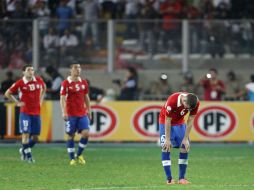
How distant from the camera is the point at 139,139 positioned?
2845cm

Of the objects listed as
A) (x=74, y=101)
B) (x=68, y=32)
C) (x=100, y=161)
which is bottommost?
(x=100, y=161)

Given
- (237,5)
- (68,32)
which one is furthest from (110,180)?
(237,5)

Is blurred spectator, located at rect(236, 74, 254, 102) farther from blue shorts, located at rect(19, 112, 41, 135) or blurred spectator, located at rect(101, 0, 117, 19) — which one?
blue shorts, located at rect(19, 112, 41, 135)

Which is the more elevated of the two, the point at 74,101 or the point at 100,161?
the point at 74,101

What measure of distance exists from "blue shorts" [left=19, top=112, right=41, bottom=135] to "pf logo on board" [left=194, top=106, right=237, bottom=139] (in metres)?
7.25

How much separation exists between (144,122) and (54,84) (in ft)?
9.73

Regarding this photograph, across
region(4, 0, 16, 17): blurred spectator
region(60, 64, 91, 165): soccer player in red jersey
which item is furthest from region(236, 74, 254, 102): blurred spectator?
region(60, 64, 91, 165): soccer player in red jersey

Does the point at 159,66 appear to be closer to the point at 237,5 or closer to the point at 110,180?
the point at 237,5

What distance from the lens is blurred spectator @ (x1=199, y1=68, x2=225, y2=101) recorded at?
1145 inches

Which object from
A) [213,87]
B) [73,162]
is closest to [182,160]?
[73,162]

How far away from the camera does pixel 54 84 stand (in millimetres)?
29344

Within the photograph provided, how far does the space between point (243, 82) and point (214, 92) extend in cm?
191

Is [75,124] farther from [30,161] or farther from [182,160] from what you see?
[182,160]

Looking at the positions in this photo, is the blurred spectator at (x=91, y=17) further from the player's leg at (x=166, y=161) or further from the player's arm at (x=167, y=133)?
the player's arm at (x=167, y=133)
